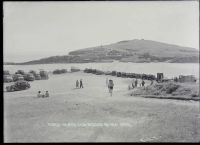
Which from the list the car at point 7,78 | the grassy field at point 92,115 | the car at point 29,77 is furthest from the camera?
the car at point 29,77

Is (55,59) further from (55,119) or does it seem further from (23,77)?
(55,119)

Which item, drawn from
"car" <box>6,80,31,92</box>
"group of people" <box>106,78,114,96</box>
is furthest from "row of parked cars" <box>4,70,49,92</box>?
"group of people" <box>106,78,114,96</box>

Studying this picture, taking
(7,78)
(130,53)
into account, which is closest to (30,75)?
(7,78)

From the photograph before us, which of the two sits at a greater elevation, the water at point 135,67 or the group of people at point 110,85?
the water at point 135,67

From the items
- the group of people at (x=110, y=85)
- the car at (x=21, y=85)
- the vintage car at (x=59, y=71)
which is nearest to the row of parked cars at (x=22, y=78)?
the car at (x=21, y=85)

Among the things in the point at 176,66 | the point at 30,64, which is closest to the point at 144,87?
the point at 176,66

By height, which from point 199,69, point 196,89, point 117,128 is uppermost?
point 199,69

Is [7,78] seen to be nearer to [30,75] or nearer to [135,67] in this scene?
[30,75]

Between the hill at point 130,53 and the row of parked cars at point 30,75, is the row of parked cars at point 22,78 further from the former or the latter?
the hill at point 130,53
